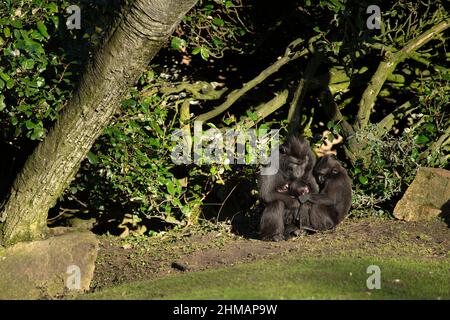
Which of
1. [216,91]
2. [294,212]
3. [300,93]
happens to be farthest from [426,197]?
[216,91]

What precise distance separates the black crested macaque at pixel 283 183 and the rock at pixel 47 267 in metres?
2.47

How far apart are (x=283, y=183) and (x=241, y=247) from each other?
121 centimetres

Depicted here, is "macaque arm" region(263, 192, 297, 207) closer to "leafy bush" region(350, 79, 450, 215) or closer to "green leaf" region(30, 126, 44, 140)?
"leafy bush" region(350, 79, 450, 215)

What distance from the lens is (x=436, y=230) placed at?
32.0ft

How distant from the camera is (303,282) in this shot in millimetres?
7199

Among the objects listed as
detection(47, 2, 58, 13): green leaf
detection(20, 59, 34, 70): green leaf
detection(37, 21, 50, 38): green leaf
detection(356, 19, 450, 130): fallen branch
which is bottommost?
detection(20, 59, 34, 70): green leaf

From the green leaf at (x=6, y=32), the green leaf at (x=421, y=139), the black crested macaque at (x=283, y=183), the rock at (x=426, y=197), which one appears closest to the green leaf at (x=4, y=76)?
the green leaf at (x=6, y=32)

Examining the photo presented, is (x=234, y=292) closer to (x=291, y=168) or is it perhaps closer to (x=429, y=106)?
(x=291, y=168)

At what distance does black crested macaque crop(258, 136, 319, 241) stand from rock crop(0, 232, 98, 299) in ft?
8.11

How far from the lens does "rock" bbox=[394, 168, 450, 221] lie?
33.7ft

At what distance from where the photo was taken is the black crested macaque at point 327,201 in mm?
10109

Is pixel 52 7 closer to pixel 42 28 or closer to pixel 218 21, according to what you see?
pixel 42 28

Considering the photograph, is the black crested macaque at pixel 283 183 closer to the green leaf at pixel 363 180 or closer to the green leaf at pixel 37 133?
the green leaf at pixel 363 180

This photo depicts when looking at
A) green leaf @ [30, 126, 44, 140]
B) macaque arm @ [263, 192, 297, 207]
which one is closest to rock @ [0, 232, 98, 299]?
green leaf @ [30, 126, 44, 140]
